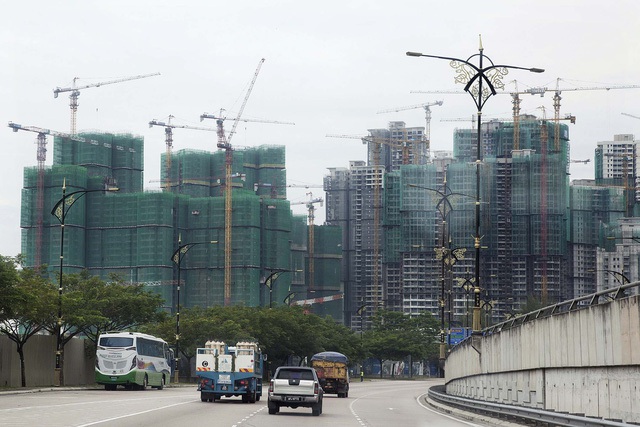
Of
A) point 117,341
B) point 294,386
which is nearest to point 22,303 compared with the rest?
point 117,341

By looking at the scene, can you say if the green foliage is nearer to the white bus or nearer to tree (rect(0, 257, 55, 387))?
tree (rect(0, 257, 55, 387))

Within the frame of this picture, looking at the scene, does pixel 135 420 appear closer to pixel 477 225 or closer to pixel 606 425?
pixel 606 425

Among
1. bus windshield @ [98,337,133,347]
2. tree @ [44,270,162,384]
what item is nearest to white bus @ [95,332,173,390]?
bus windshield @ [98,337,133,347]

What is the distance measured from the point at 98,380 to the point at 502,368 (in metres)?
31.3

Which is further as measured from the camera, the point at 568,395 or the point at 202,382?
the point at 202,382

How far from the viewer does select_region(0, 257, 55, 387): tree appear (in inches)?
2164

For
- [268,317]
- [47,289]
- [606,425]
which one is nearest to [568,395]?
[606,425]

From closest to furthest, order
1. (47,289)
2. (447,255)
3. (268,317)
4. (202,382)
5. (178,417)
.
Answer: (178,417), (202,382), (47,289), (447,255), (268,317)

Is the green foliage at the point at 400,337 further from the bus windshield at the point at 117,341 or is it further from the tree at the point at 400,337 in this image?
the bus windshield at the point at 117,341

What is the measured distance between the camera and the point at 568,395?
29125 millimetres

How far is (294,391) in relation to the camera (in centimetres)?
4038

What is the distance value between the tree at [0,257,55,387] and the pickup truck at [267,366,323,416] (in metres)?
19.4

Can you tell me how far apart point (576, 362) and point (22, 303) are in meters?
35.7

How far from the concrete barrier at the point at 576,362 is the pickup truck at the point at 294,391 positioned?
22.6ft
